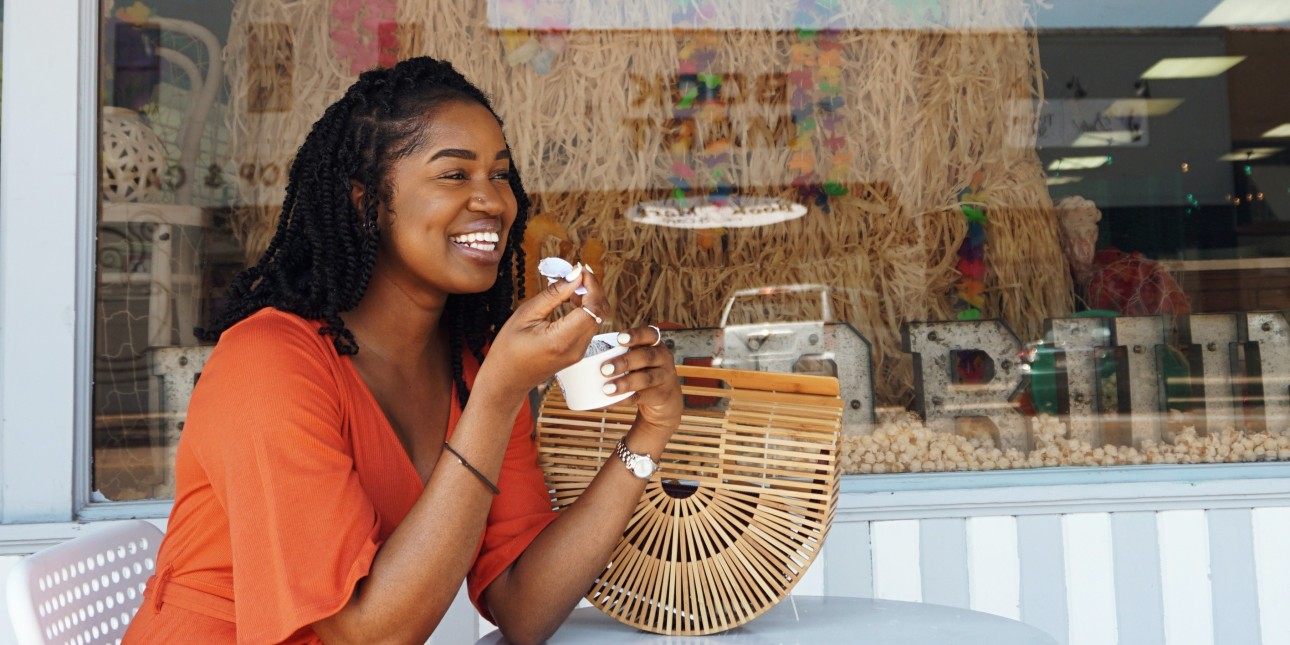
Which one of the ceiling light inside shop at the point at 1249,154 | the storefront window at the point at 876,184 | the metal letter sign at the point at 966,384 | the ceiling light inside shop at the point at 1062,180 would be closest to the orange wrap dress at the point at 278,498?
the storefront window at the point at 876,184

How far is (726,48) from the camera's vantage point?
3289mm

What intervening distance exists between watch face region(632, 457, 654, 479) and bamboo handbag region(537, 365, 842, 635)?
0.17 ft

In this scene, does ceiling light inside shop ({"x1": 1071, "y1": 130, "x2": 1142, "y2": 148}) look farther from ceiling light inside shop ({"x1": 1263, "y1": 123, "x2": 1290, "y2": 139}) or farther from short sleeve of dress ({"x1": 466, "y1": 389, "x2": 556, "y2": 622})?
short sleeve of dress ({"x1": 466, "y1": 389, "x2": 556, "y2": 622})

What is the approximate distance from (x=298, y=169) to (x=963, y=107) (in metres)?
2.40

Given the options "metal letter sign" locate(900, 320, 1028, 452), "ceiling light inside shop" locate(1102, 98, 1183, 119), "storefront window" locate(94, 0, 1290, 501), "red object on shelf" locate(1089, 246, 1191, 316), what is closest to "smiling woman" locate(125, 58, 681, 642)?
"storefront window" locate(94, 0, 1290, 501)

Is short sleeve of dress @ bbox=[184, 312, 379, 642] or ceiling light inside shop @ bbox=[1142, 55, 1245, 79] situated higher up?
ceiling light inside shop @ bbox=[1142, 55, 1245, 79]

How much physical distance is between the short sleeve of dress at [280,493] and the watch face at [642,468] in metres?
0.30

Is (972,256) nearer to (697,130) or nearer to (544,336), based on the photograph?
(697,130)

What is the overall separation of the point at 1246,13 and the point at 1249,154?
39 cm

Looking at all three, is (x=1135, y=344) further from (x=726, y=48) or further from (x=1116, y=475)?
(x=726, y=48)

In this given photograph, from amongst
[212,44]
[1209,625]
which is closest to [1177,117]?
[1209,625]

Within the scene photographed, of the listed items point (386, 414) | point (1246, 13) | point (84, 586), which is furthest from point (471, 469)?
point (1246, 13)

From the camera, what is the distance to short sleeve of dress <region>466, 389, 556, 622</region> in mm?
1315

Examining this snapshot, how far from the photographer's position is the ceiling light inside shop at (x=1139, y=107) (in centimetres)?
327
